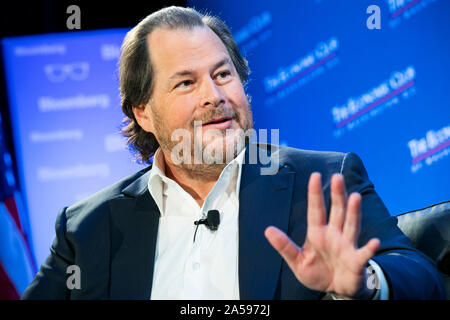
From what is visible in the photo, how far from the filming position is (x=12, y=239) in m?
3.52

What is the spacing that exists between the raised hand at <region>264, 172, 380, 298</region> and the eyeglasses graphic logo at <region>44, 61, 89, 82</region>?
2.80 meters

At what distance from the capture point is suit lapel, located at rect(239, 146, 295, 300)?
171 cm

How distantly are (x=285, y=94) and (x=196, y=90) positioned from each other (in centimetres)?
178

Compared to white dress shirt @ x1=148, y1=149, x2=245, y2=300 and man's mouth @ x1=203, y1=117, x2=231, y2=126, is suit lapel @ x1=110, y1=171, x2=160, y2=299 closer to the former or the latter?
white dress shirt @ x1=148, y1=149, x2=245, y2=300

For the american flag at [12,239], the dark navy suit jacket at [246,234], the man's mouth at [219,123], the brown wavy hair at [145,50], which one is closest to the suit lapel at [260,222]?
the dark navy suit jacket at [246,234]

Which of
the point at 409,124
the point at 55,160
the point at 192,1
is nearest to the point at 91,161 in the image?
the point at 55,160

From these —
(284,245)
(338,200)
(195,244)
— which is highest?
(338,200)

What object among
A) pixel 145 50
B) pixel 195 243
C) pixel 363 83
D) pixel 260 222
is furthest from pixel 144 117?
pixel 363 83

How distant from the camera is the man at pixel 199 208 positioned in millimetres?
1710

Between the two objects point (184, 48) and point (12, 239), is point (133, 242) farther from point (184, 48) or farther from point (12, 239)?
point (12, 239)

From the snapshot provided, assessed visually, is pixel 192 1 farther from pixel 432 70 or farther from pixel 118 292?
pixel 118 292

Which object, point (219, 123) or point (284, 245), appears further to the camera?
point (219, 123)

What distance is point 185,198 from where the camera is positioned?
2.06m
